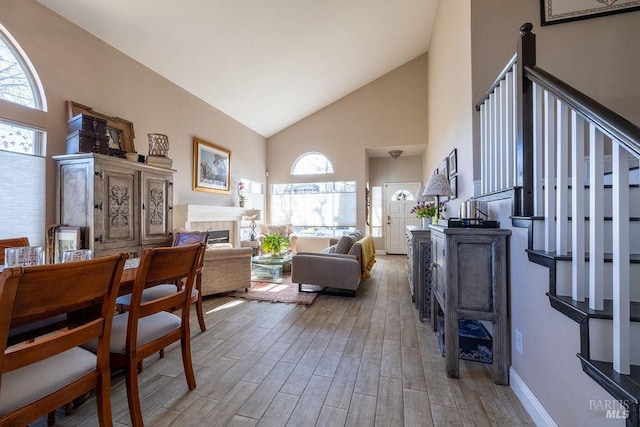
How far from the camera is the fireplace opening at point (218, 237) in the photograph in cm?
502

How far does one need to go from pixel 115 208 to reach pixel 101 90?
157 cm

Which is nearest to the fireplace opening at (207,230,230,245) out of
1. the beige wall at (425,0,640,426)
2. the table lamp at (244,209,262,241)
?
the table lamp at (244,209,262,241)

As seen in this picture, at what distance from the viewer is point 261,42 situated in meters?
3.92

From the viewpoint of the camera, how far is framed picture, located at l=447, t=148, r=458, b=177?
326 cm

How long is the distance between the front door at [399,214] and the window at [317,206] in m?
1.38

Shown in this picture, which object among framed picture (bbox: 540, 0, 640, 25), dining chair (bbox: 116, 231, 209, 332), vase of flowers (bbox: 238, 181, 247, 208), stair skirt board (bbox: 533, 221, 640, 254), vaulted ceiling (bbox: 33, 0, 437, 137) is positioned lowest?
dining chair (bbox: 116, 231, 209, 332)

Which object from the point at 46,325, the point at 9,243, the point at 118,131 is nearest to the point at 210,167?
the point at 118,131

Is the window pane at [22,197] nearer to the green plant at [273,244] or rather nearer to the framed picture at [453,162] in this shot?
A: the green plant at [273,244]

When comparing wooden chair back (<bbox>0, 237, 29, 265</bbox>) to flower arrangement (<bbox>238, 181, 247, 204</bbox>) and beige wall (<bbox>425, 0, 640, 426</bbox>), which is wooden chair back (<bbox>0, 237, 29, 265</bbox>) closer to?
beige wall (<bbox>425, 0, 640, 426</bbox>)

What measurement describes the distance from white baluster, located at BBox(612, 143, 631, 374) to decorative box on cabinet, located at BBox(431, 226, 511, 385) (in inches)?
35.7

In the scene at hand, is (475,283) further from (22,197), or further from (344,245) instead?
(22,197)

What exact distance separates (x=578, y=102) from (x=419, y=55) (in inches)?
248

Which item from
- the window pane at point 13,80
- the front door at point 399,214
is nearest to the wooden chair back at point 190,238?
the window pane at point 13,80

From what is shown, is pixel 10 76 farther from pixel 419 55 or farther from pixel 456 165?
pixel 419 55
